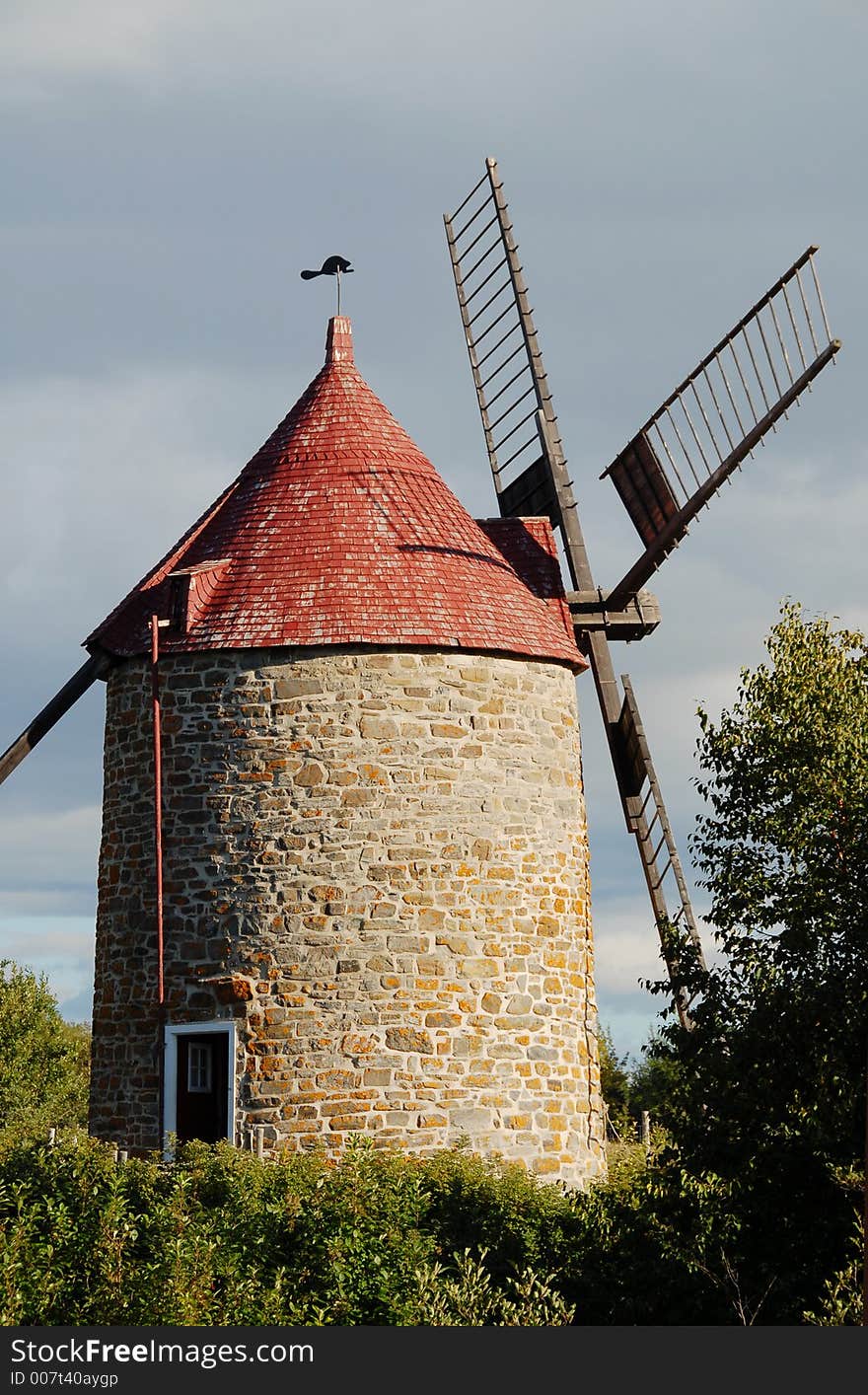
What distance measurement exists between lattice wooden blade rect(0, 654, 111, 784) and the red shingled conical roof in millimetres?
342

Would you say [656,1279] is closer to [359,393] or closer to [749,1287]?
[749,1287]

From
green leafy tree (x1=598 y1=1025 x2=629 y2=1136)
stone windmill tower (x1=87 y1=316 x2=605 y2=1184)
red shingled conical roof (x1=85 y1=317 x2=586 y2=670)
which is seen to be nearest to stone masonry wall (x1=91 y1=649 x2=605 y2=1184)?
stone windmill tower (x1=87 y1=316 x2=605 y2=1184)

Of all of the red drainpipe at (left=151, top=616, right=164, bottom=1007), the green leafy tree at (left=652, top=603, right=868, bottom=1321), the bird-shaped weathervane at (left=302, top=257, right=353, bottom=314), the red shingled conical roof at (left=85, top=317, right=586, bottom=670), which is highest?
the bird-shaped weathervane at (left=302, top=257, right=353, bottom=314)

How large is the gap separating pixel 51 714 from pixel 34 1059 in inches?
665

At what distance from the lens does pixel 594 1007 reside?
61.8 ft

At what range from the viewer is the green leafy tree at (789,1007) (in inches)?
510

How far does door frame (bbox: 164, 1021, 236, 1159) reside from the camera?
16938 millimetres

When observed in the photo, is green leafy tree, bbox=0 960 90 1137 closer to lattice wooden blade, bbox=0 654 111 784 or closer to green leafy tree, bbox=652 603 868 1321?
lattice wooden blade, bbox=0 654 111 784

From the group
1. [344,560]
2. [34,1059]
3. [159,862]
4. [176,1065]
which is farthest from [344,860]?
[34,1059]

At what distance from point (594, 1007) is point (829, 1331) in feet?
26.0

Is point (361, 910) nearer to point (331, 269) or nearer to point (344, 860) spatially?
point (344, 860)

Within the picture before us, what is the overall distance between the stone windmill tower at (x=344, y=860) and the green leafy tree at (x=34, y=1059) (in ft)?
53.4

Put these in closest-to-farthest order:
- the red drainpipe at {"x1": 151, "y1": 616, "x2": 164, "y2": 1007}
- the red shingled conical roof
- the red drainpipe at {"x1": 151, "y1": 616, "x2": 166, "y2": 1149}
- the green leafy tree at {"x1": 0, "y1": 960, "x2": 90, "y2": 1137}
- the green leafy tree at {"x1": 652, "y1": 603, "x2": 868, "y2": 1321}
Answer: the green leafy tree at {"x1": 652, "y1": 603, "x2": 868, "y2": 1321} → the red drainpipe at {"x1": 151, "y1": 616, "x2": 166, "y2": 1149} → the red drainpipe at {"x1": 151, "y1": 616, "x2": 164, "y2": 1007} → the red shingled conical roof → the green leafy tree at {"x1": 0, "y1": 960, "x2": 90, "y2": 1137}

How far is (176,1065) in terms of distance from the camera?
17.4 metres
